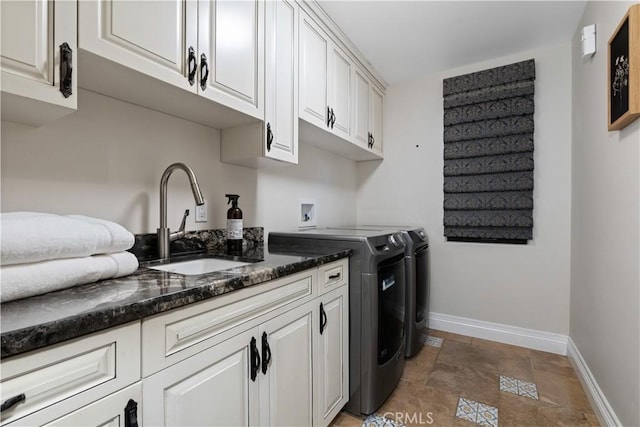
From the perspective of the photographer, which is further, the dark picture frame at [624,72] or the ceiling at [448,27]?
the ceiling at [448,27]

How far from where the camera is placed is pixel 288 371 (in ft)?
3.85

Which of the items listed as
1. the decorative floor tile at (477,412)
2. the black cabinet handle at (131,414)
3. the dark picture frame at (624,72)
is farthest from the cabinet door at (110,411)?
the dark picture frame at (624,72)

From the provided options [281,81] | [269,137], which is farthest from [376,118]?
[269,137]

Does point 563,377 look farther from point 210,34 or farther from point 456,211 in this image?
point 210,34

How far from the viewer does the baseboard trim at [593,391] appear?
1.43 metres

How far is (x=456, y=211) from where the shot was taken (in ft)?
8.51

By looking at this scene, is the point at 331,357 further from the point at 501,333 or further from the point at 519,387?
the point at 501,333

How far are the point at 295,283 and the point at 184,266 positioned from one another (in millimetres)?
539

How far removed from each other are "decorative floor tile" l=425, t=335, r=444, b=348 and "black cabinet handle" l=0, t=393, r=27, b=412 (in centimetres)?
252

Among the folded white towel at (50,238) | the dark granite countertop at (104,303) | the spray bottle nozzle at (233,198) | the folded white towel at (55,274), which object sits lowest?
the dark granite countertop at (104,303)

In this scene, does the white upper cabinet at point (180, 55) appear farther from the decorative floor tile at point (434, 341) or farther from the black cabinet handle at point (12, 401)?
the decorative floor tile at point (434, 341)

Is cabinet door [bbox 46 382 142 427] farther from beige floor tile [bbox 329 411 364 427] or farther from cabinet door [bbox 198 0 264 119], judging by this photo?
beige floor tile [bbox 329 411 364 427]

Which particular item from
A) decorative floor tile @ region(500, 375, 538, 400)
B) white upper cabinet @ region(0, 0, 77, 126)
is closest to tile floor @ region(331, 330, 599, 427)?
decorative floor tile @ region(500, 375, 538, 400)

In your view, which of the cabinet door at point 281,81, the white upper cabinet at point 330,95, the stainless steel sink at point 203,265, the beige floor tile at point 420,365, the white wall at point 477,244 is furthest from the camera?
the white wall at point 477,244
